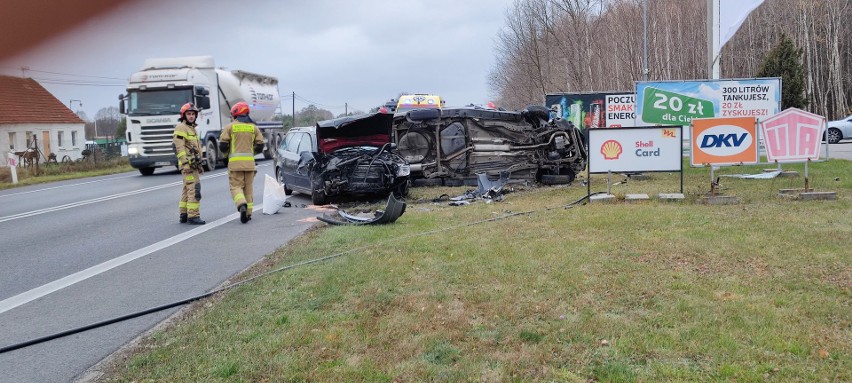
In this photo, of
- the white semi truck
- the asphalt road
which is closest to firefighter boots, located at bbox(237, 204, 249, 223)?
the asphalt road

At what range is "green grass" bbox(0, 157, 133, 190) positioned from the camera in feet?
80.4

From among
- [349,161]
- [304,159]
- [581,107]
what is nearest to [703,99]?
[581,107]

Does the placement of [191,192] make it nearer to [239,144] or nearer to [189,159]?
[189,159]

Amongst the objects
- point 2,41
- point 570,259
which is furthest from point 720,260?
point 2,41

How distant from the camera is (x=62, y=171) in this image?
95.0 ft

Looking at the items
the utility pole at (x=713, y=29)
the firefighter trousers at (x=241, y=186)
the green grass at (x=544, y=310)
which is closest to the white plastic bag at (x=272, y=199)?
the firefighter trousers at (x=241, y=186)

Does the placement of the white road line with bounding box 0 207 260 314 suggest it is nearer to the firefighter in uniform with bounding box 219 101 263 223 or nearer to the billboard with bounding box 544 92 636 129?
the firefighter in uniform with bounding box 219 101 263 223

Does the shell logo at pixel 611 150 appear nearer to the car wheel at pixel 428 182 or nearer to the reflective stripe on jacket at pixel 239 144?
the car wheel at pixel 428 182

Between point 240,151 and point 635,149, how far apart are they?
22.3ft

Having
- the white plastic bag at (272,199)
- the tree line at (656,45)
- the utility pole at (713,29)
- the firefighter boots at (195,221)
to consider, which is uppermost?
the tree line at (656,45)

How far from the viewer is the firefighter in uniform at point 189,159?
1082 centimetres

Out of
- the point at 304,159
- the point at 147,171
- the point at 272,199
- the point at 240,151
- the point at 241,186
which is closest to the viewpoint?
the point at 240,151

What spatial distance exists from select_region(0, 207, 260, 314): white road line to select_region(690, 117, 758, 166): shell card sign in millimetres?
8175

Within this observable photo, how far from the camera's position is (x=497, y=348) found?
417 centimetres
